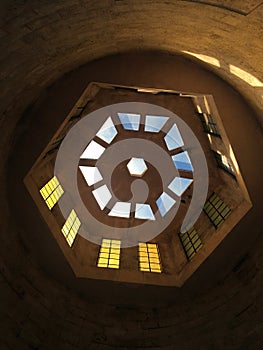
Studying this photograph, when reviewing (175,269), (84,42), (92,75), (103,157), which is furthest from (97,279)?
(103,157)

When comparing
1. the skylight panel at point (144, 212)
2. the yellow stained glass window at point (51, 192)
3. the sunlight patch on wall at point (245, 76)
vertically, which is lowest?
the yellow stained glass window at point (51, 192)

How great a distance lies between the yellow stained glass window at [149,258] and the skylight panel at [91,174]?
496cm

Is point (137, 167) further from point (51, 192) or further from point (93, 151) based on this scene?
point (51, 192)

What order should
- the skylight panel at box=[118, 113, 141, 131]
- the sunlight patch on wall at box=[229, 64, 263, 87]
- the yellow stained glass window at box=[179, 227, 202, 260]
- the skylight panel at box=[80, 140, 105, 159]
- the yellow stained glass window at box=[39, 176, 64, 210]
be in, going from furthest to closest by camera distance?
the skylight panel at box=[80, 140, 105, 159], the skylight panel at box=[118, 113, 141, 131], the yellow stained glass window at box=[179, 227, 202, 260], the yellow stained glass window at box=[39, 176, 64, 210], the sunlight patch on wall at box=[229, 64, 263, 87]

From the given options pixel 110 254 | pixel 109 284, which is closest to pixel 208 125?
pixel 110 254

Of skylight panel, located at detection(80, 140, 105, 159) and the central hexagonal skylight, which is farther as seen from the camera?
the central hexagonal skylight

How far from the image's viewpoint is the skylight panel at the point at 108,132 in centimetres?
1613

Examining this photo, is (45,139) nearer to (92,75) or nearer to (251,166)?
(92,75)

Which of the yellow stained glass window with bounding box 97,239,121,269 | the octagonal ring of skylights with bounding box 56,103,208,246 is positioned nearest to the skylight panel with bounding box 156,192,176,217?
the octagonal ring of skylights with bounding box 56,103,208,246

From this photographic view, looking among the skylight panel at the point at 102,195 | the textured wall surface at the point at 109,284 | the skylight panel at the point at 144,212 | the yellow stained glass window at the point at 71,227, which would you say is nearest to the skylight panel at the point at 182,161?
the skylight panel at the point at 144,212

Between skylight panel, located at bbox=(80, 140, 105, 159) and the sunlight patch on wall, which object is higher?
the sunlight patch on wall

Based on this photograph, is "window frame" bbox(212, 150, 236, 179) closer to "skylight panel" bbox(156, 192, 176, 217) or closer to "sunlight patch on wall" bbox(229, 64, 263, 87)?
"skylight panel" bbox(156, 192, 176, 217)

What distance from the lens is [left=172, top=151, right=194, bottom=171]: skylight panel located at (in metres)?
16.9

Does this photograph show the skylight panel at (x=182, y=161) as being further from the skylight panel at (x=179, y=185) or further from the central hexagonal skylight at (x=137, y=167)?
the central hexagonal skylight at (x=137, y=167)
